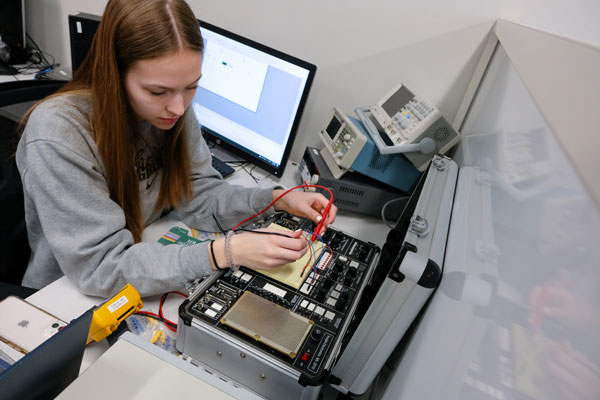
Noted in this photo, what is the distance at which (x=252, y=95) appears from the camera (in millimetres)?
1513

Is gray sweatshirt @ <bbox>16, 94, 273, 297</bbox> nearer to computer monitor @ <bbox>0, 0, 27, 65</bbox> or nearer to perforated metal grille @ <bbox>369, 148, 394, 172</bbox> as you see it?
perforated metal grille @ <bbox>369, 148, 394, 172</bbox>

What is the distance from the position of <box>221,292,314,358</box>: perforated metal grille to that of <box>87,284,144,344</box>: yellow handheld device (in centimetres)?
19

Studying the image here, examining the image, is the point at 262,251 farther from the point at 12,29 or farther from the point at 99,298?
the point at 12,29

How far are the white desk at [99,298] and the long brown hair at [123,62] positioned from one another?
8.1 inches

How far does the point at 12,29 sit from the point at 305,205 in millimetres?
2011

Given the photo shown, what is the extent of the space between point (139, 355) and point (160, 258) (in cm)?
34

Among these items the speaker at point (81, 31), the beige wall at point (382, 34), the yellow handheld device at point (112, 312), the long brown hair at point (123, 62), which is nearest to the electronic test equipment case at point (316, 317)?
the yellow handheld device at point (112, 312)

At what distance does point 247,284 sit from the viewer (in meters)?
0.93

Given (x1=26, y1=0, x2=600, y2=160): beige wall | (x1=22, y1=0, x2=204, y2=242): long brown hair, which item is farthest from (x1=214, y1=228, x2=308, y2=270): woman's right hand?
(x1=26, y1=0, x2=600, y2=160): beige wall

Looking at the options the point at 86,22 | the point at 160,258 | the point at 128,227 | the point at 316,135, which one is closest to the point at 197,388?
the point at 160,258

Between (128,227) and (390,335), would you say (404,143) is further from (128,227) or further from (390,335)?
(128,227)

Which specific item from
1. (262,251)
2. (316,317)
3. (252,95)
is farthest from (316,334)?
(252,95)

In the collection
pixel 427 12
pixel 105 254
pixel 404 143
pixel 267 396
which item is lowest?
pixel 267 396

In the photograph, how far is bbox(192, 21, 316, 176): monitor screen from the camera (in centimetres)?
143
